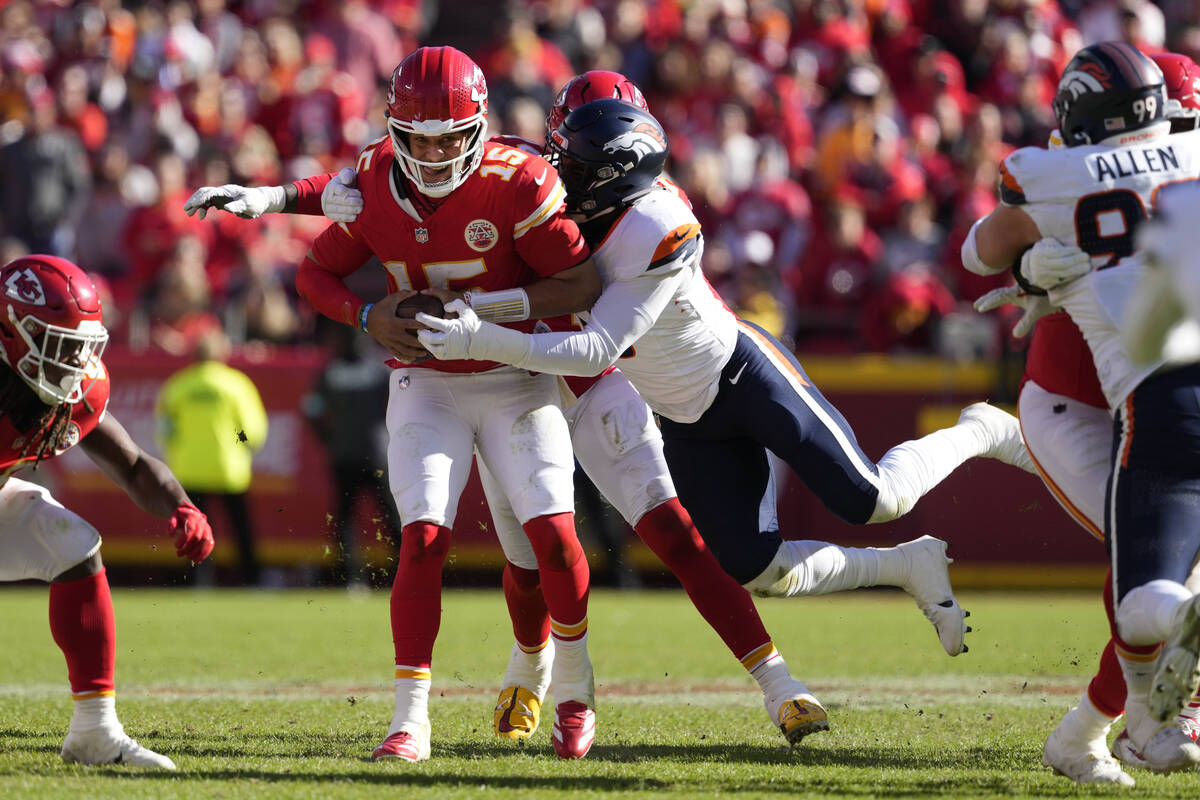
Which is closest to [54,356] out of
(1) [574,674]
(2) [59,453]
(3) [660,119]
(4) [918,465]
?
(2) [59,453]

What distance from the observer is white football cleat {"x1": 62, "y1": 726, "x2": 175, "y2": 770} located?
458cm

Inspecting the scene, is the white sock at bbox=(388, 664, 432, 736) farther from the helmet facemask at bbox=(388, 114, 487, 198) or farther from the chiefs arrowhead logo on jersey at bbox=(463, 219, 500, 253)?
the helmet facemask at bbox=(388, 114, 487, 198)

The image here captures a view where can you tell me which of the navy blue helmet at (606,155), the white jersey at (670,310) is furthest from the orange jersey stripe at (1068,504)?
the navy blue helmet at (606,155)

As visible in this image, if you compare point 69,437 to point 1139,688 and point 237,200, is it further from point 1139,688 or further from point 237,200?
point 1139,688

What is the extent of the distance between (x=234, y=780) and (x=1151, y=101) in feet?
10.4

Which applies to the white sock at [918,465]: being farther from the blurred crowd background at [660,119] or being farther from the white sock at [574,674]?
the blurred crowd background at [660,119]

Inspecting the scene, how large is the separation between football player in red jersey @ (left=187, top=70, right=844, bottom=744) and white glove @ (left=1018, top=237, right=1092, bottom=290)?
1243mm

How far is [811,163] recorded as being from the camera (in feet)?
39.7

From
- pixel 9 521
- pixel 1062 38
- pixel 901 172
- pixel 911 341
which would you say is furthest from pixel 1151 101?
pixel 1062 38

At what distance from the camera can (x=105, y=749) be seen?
4.59 m

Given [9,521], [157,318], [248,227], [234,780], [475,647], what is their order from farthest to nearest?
[248,227]
[157,318]
[475,647]
[9,521]
[234,780]

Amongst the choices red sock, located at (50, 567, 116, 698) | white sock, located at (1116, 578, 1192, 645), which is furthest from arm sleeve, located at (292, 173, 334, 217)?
white sock, located at (1116, 578, 1192, 645)

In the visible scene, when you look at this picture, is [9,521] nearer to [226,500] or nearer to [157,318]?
[226,500]

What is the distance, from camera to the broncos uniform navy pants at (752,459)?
5070 mm
